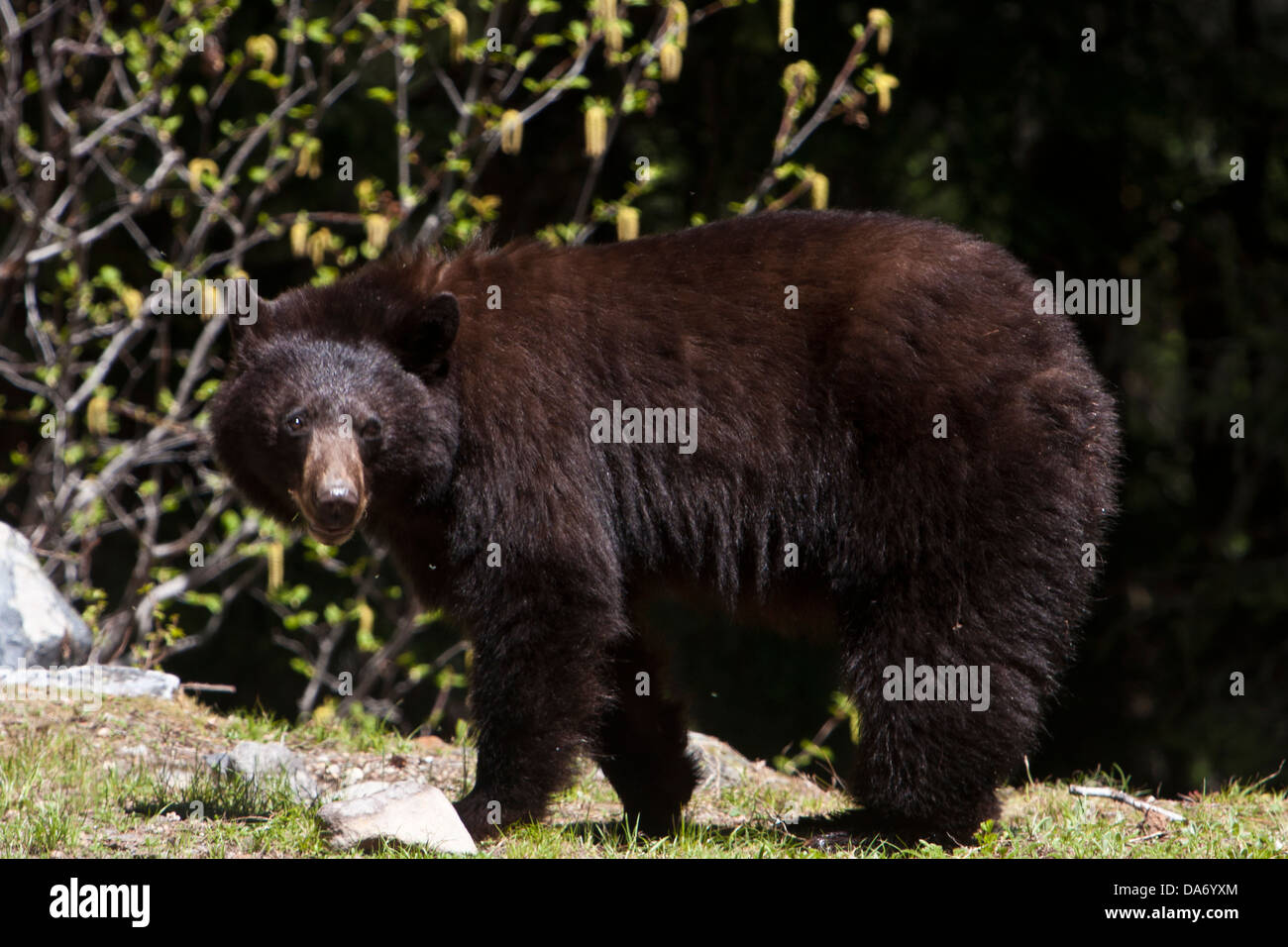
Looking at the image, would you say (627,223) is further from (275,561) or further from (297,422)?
(297,422)

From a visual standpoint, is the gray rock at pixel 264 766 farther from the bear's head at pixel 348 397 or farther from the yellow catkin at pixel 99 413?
the yellow catkin at pixel 99 413

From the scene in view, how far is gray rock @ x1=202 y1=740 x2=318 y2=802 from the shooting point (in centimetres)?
550

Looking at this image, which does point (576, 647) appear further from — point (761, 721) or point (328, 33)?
point (761, 721)

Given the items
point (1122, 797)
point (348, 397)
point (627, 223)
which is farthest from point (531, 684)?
point (627, 223)

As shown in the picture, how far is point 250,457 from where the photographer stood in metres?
5.18

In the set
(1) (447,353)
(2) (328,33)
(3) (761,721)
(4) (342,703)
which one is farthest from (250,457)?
(3) (761,721)

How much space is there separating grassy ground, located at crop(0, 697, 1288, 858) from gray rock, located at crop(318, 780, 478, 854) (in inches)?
2.5

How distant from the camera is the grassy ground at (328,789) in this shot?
4586 millimetres

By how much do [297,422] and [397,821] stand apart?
1.34 m

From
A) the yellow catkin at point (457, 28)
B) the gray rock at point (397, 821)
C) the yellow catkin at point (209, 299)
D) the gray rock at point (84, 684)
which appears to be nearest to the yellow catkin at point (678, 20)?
the yellow catkin at point (457, 28)

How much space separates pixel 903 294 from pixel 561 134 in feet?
19.0

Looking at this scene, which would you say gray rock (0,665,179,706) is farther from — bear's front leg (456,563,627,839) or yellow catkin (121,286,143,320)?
bear's front leg (456,563,627,839)

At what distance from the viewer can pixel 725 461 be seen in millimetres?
5082

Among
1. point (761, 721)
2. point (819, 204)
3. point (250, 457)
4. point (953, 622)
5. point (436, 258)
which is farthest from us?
point (761, 721)
